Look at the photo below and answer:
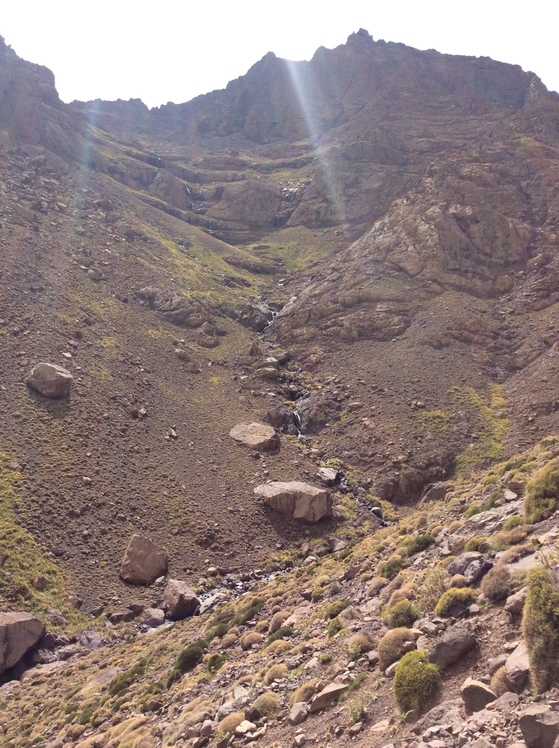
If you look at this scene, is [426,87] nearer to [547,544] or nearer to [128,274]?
[128,274]

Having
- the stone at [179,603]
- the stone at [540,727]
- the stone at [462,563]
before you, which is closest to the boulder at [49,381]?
the stone at [179,603]

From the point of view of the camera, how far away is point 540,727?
22.3 ft

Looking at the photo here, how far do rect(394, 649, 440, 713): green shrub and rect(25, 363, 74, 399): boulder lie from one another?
152ft

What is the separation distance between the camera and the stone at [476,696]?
819cm

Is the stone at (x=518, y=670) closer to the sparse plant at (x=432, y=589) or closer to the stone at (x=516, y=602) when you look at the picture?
the stone at (x=516, y=602)

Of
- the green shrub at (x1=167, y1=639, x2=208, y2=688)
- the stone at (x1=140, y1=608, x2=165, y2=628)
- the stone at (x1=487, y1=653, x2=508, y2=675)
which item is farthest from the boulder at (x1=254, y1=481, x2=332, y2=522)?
the stone at (x1=487, y1=653, x2=508, y2=675)

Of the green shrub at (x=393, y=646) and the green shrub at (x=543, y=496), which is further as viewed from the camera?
the green shrub at (x=543, y=496)

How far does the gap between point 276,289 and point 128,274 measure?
33709mm

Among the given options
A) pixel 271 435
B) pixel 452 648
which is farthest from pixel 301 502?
pixel 452 648

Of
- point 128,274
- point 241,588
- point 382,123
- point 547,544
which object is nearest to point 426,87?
point 382,123

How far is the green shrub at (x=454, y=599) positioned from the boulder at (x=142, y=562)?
1235 inches

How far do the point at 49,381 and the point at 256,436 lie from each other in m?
21.8

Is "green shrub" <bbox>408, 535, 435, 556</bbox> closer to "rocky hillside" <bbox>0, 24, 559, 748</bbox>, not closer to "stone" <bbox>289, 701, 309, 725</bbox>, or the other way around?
"rocky hillside" <bbox>0, 24, 559, 748</bbox>

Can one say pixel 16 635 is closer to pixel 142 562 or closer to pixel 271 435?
pixel 142 562
